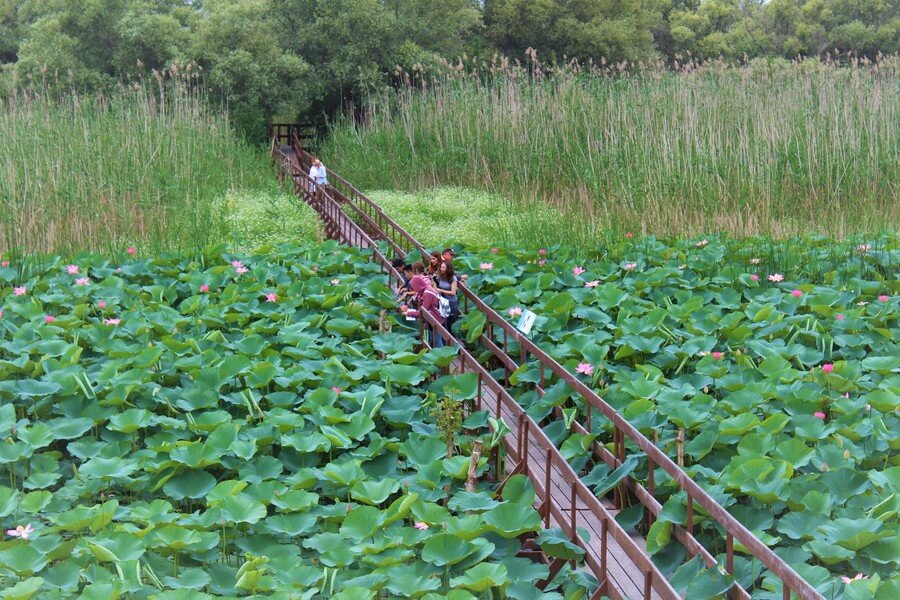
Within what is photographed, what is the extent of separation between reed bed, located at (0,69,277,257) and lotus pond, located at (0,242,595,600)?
6.19ft

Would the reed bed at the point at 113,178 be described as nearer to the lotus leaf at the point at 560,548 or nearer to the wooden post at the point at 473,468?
the wooden post at the point at 473,468

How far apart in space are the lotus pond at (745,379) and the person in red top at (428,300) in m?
0.26

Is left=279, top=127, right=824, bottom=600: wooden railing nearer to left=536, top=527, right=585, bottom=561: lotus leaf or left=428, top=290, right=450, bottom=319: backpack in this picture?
left=428, top=290, right=450, bottom=319: backpack

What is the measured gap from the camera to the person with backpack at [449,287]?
274 inches

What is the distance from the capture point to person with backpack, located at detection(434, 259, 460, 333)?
697 centimetres

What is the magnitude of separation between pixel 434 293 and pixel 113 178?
4.86 m

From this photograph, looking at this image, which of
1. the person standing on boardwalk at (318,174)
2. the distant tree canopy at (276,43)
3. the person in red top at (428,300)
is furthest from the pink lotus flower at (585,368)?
the distant tree canopy at (276,43)

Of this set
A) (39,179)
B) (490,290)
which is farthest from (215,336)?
(39,179)

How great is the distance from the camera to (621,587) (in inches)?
151

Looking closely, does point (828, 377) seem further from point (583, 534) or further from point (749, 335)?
point (583, 534)

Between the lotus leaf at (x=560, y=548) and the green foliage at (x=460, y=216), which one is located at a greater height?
the green foliage at (x=460, y=216)

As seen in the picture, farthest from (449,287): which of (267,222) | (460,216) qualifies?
(460,216)

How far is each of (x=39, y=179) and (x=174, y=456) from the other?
5993 mm

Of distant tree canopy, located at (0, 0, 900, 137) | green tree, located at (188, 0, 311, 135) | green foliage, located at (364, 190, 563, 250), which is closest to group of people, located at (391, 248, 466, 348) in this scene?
green foliage, located at (364, 190, 563, 250)
